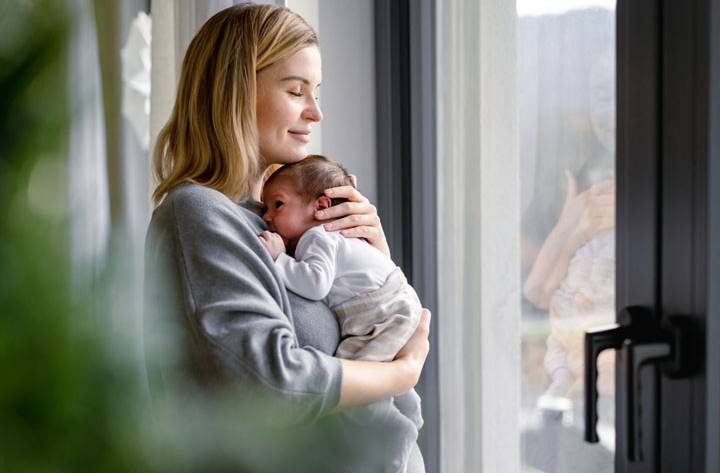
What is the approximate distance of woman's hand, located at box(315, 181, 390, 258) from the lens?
1363mm

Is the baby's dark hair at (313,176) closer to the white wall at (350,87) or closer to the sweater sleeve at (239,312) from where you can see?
the sweater sleeve at (239,312)

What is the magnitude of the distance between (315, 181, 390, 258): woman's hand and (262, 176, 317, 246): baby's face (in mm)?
28

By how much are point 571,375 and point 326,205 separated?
1.94 feet

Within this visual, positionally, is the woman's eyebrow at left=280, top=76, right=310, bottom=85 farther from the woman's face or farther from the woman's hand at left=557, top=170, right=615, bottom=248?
the woman's hand at left=557, top=170, right=615, bottom=248

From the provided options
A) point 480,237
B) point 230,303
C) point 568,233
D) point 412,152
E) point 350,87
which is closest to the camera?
point 230,303

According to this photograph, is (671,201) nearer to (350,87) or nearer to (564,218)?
(564,218)

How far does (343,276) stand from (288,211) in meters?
0.16

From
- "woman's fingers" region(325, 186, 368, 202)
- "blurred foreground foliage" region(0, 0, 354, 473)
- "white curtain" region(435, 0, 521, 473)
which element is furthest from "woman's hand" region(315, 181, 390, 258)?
"blurred foreground foliage" region(0, 0, 354, 473)

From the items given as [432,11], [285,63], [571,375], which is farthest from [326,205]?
[432,11]

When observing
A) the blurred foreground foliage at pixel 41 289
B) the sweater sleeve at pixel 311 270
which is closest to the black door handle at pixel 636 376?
the sweater sleeve at pixel 311 270

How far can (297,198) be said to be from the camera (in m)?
1.37

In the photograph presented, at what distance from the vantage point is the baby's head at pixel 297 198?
137 cm

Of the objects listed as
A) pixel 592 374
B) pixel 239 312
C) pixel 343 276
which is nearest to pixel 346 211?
pixel 343 276

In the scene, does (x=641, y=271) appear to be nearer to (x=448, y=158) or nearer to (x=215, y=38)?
(x=448, y=158)
